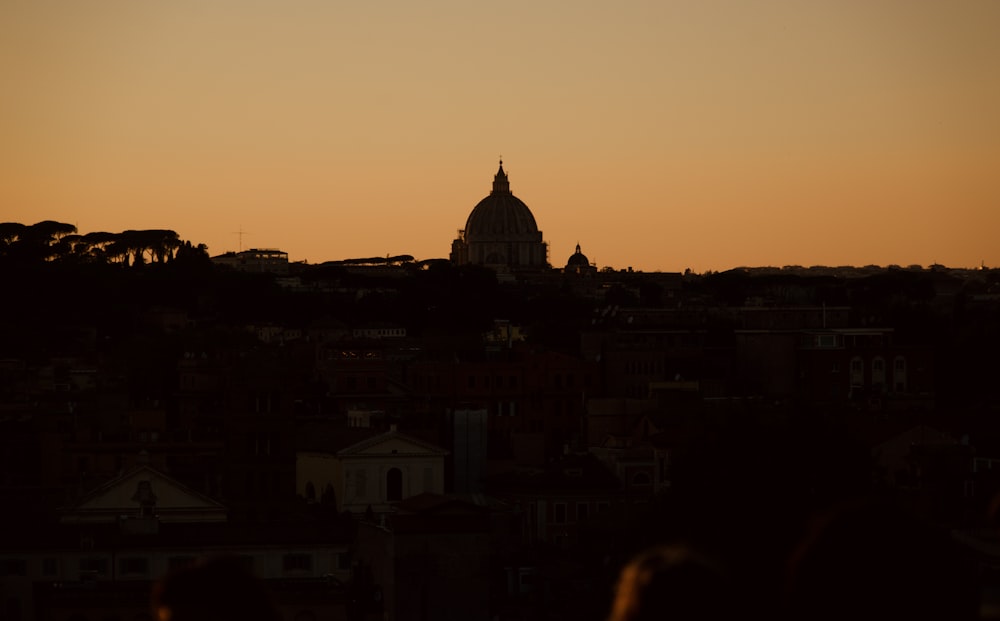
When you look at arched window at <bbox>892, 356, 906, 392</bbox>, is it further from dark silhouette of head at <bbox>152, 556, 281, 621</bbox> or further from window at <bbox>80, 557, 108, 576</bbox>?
dark silhouette of head at <bbox>152, 556, 281, 621</bbox>

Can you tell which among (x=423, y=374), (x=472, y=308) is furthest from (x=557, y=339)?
(x=423, y=374)

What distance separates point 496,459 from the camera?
46.5 m

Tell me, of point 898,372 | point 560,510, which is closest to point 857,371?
point 898,372

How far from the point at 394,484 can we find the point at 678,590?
120 feet

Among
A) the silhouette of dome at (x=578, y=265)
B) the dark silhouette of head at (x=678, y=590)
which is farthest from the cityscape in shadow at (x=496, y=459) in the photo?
the silhouette of dome at (x=578, y=265)

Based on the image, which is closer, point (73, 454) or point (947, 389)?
point (73, 454)

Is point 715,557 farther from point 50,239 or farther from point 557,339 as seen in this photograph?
point 50,239

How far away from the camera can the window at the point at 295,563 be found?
2994 cm

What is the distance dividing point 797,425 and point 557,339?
46840 millimetres

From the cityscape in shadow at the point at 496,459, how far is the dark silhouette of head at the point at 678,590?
0.01 meters

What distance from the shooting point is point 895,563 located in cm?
429

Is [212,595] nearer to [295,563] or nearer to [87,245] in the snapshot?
[295,563]

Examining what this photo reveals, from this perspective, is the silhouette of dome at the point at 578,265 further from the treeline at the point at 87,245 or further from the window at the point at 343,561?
the window at the point at 343,561

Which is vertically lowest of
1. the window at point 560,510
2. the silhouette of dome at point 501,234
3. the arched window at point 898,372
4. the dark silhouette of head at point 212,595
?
the window at point 560,510
